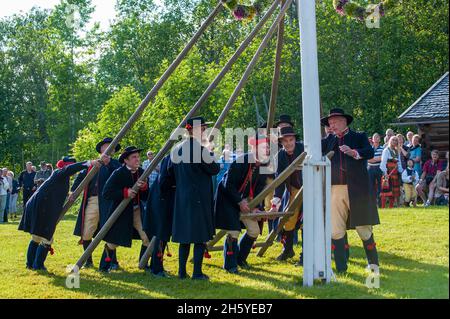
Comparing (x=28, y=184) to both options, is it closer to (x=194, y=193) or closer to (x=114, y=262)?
(x=114, y=262)

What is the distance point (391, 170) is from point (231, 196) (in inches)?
306

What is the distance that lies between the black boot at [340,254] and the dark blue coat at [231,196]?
1355mm

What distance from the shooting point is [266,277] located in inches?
359

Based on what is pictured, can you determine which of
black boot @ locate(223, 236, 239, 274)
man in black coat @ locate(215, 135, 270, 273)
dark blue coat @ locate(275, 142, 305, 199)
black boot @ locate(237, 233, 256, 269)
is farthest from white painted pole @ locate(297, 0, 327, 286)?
black boot @ locate(237, 233, 256, 269)

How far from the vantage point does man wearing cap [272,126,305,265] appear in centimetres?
1015

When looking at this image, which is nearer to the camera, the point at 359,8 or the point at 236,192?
the point at 236,192

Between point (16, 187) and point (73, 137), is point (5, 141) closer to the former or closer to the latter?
point (73, 137)

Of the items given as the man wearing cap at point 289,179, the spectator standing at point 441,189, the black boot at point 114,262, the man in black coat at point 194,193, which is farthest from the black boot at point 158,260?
the spectator standing at point 441,189

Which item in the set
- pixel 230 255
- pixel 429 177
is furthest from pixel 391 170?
pixel 230 255

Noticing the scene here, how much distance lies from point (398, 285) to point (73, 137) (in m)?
37.5

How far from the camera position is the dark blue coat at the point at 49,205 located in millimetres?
10188

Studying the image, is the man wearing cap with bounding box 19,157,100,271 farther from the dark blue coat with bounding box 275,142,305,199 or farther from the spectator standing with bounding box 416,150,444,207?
the spectator standing with bounding box 416,150,444,207

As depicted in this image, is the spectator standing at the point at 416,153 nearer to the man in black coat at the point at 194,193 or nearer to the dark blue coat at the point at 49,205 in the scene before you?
the man in black coat at the point at 194,193

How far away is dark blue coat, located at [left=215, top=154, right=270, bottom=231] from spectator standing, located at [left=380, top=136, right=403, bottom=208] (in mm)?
7240
